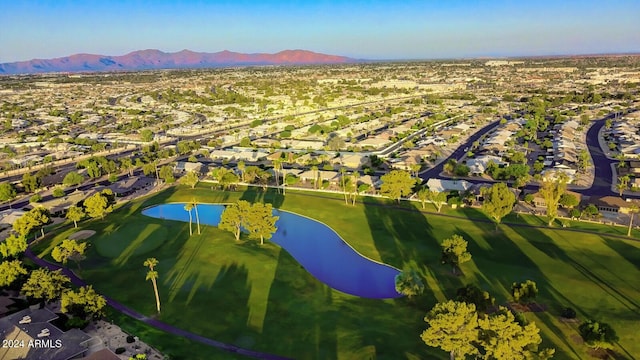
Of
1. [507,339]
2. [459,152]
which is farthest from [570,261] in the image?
[459,152]

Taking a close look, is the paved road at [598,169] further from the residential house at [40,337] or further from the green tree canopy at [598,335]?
the residential house at [40,337]

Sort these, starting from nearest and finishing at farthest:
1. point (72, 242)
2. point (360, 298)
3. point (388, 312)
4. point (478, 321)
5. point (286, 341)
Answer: point (478, 321) < point (286, 341) < point (388, 312) < point (360, 298) < point (72, 242)

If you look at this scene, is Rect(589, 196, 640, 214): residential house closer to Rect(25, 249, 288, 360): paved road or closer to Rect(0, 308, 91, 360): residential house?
Rect(25, 249, 288, 360): paved road

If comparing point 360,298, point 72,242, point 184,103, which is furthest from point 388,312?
point 184,103

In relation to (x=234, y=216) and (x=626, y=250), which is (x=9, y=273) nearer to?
(x=234, y=216)

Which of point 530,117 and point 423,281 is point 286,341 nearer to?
point 423,281
